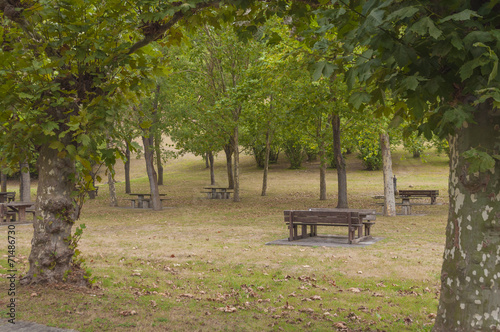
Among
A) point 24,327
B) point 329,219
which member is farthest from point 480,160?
point 329,219

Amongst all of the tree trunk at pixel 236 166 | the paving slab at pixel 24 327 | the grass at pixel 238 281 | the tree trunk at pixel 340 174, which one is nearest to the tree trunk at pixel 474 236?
the grass at pixel 238 281

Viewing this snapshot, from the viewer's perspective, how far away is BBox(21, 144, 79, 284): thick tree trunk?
7172 millimetres

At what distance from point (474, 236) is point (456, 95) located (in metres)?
1.32

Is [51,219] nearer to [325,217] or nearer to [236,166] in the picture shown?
[325,217]

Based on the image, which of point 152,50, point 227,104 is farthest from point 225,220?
point 152,50

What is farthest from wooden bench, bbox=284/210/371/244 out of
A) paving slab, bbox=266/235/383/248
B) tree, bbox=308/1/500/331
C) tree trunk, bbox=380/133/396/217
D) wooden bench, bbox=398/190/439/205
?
wooden bench, bbox=398/190/439/205

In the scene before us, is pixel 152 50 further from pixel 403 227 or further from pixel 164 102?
pixel 164 102

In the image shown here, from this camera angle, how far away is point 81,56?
6.07 metres

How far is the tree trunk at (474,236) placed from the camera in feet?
13.9

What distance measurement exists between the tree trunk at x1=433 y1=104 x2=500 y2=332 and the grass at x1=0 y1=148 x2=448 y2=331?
1.48 metres

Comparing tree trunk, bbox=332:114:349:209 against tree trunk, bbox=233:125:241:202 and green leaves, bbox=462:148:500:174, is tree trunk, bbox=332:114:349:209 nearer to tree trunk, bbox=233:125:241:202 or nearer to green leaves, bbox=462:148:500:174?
tree trunk, bbox=233:125:241:202

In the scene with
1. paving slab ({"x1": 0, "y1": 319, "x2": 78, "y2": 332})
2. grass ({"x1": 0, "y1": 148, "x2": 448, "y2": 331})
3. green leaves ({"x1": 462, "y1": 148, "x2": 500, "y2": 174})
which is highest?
green leaves ({"x1": 462, "y1": 148, "x2": 500, "y2": 174})

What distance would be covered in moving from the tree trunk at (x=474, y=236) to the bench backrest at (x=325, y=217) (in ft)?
25.9

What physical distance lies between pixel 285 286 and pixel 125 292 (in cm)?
265
